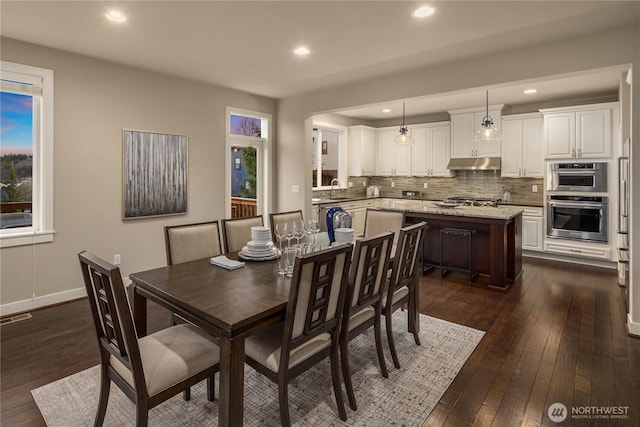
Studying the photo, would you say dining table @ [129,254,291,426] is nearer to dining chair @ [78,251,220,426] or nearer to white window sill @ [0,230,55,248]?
dining chair @ [78,251,220,426]

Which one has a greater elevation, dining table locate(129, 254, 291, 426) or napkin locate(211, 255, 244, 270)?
napkin locate(211, 255, 244, 270)

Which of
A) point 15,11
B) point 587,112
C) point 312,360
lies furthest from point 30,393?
point 587,112

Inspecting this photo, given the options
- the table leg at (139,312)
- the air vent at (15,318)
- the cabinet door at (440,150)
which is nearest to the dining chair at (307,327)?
the table leg at (139,312)

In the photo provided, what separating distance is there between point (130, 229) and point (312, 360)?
336 cm

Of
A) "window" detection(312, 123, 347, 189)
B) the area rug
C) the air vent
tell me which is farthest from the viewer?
"window" detection(312, 123, 347, 189)

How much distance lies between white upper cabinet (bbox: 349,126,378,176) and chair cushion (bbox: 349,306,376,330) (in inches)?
221

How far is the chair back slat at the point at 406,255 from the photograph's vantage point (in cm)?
250

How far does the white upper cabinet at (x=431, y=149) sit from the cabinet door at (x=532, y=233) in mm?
1751

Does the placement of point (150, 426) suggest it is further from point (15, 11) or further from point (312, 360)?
point (15, 11)

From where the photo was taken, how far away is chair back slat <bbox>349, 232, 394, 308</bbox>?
2.08 m

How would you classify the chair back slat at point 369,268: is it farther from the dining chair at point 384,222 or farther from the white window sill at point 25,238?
the white window sill at point 25,238

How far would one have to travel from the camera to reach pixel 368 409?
6.79 feet

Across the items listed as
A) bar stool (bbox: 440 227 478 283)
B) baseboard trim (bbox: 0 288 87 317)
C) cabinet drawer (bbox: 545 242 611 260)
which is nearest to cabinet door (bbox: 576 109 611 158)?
cabinet drawer (bbox: 545 242 611 260)

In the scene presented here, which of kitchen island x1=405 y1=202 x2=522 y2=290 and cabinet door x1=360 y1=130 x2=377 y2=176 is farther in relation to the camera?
cabinet door x1=360 y1=130 x2=377 y2=176
